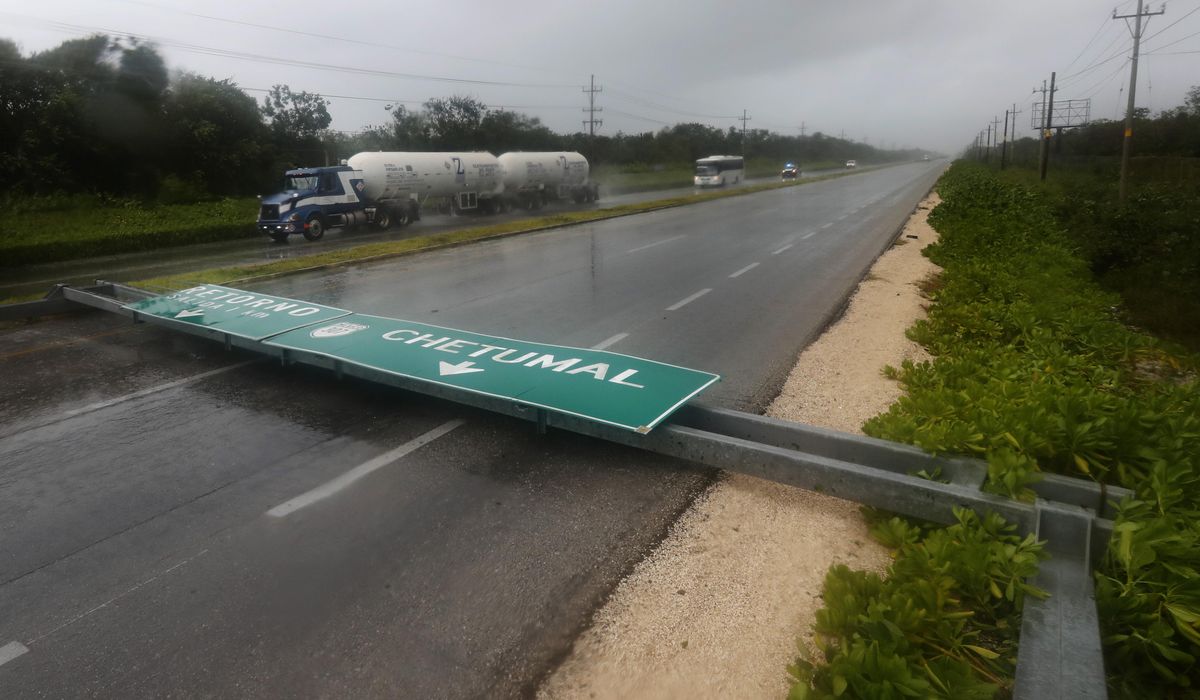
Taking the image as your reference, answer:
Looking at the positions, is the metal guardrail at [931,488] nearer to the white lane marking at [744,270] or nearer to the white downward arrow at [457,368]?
the white downward arrow at [457,368]

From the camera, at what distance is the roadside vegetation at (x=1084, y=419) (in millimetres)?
3076

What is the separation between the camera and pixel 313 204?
25.0 m

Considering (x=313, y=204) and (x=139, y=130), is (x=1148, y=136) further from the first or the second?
(x=139, y=130)

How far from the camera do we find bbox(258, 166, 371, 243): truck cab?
80.0 ft

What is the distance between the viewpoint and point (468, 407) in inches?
260

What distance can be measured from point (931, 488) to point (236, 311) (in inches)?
317

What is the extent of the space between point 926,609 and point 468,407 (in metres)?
4.32

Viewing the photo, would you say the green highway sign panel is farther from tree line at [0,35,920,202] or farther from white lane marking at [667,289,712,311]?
tree line at [0,35,920,202]

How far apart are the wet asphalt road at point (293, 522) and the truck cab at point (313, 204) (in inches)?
605

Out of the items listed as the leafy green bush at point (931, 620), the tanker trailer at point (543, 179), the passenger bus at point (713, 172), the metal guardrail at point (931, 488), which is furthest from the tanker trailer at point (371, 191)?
the passenger bus at point (713, 172)

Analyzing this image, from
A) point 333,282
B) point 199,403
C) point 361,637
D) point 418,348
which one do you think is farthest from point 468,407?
point 333,282

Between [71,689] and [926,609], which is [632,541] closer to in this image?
[926,609]

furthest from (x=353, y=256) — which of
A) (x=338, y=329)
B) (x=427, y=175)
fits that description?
(x=427, y=175)

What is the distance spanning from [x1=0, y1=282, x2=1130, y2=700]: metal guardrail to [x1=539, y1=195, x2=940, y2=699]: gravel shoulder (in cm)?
28
